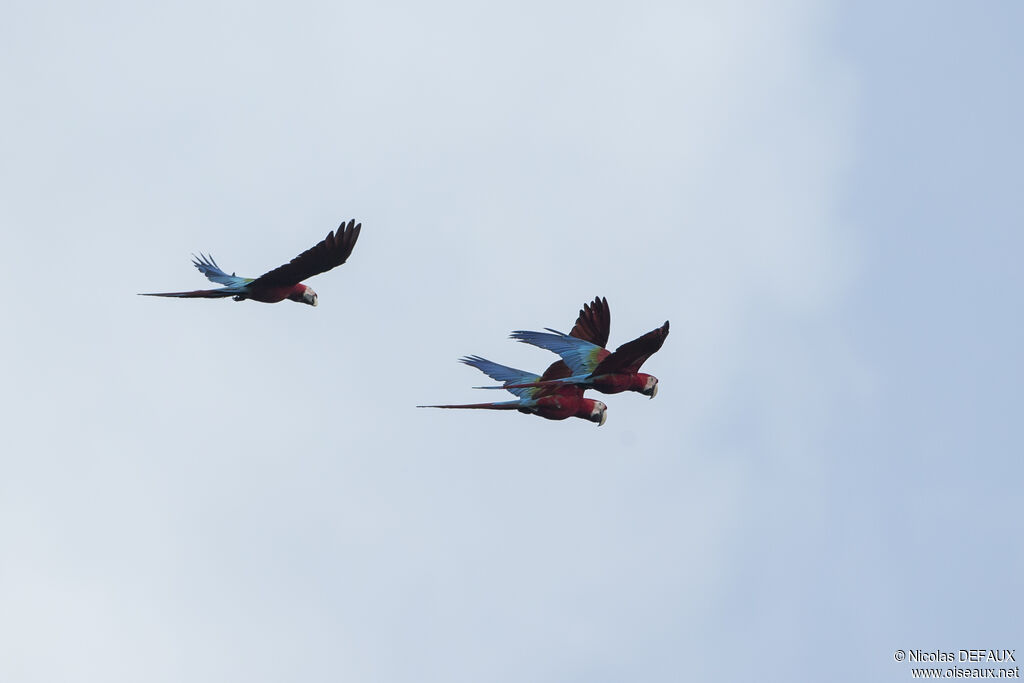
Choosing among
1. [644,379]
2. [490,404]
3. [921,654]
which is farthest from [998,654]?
[490,404]

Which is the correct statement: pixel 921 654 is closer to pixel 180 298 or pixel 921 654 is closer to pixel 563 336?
pixel 563 336

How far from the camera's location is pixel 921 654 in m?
26.9

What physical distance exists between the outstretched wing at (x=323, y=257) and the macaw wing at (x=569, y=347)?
10.4ft

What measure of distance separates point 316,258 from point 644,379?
579cm

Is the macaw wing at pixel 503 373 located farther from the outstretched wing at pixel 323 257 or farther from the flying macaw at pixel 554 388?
the outstretched wing at pixel 323 257

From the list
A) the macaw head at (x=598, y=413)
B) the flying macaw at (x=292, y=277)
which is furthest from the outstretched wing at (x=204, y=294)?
the macaw head at (x=598, y=413)

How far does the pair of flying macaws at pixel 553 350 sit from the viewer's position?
82.6ft

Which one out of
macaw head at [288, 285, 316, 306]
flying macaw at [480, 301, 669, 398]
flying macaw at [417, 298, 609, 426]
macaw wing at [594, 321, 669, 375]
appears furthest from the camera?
macaw head at [288, 285, 316, 306]

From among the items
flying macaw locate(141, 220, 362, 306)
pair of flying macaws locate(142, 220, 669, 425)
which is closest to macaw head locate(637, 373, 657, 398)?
pair of flying macaws locate(142, 220, 669, 425)

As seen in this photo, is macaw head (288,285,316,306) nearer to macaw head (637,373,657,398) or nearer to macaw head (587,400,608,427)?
macaw head (587,400,608,427)

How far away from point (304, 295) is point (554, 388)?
4855 mm

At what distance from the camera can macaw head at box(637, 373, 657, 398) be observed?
84.3 ft

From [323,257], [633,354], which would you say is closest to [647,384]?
[633,354]

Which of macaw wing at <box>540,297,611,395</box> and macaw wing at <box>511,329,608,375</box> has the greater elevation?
macaw wing at <box>540,297,611,395</box>
